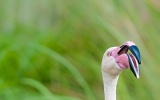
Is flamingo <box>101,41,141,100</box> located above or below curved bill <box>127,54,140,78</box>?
above

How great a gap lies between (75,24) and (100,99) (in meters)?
0.42

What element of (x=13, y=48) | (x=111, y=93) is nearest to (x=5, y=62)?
(x=13, y=48)

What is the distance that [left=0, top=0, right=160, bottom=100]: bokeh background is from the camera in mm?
2232

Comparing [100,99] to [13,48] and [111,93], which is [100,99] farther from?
[111,93]

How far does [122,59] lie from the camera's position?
1098mm

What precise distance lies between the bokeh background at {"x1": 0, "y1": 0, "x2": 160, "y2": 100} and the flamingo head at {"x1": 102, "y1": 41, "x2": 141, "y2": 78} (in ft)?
3.19

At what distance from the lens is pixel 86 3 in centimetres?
245

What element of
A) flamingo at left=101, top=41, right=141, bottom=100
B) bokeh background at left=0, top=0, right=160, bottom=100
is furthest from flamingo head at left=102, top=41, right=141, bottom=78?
bokeh background at left=0, top=0, right=160, bottom=100

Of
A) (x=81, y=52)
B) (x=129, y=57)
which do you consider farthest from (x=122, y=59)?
(x=81, y=52)

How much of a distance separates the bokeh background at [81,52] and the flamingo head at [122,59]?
97cm

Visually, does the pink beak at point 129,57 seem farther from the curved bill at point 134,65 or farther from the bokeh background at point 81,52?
the bokeh background at point 81,52

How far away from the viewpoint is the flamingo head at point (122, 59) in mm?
1065

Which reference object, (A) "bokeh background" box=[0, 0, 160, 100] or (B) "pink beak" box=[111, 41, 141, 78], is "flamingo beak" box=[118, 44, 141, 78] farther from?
(A) "bokeh background" box=[0, 0, 160, 100]

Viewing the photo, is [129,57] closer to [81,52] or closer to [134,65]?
[134,65]
